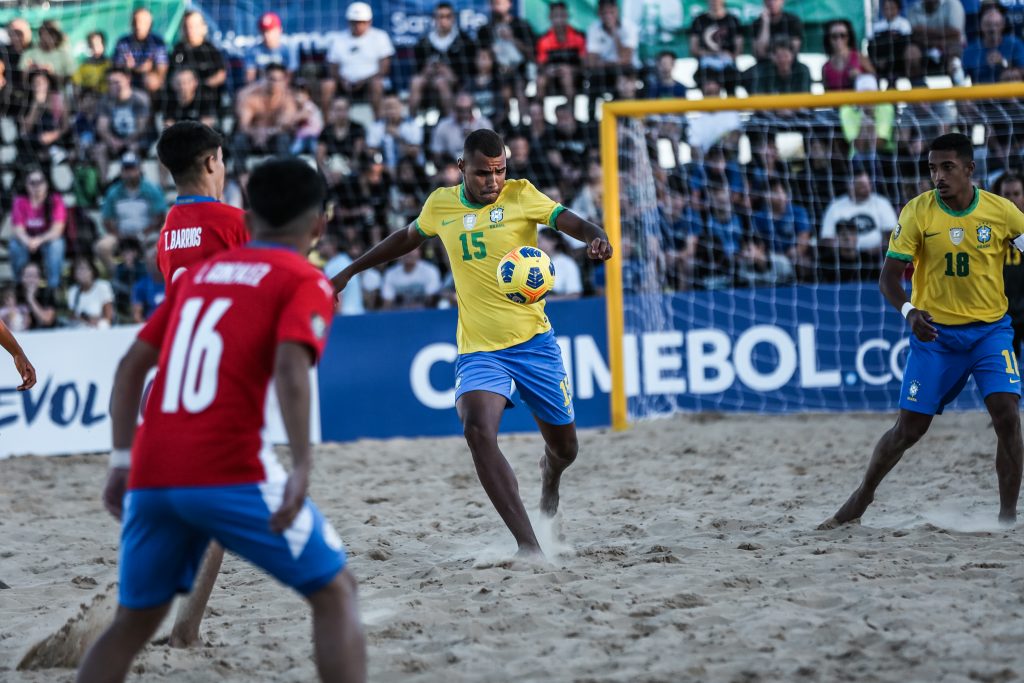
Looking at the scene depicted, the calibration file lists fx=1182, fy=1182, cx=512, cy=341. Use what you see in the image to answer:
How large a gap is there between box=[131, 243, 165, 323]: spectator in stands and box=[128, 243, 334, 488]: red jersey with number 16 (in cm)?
959

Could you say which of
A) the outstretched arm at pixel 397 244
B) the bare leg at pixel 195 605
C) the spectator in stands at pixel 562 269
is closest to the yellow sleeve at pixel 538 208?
the outstretched arm at pixel 397 244

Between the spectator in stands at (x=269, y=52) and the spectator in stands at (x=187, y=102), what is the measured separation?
0.58 metres

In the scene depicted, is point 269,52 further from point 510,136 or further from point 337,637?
point 337,637

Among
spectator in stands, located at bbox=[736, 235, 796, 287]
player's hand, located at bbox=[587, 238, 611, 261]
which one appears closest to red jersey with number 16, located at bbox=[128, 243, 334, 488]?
player's hand, located at bbox=[587, 238, 611, 261]

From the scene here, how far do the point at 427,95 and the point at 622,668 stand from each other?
10.6 metres

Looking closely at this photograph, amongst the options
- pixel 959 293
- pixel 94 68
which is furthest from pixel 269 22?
pixel 959 293

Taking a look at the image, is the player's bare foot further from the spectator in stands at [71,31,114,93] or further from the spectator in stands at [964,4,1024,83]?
the spectator in stands at [71,31,114,93]

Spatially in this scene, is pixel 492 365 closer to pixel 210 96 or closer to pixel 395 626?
pixel 395 626

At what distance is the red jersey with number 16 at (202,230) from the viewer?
446cm

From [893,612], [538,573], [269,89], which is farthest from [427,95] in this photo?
[893,612]

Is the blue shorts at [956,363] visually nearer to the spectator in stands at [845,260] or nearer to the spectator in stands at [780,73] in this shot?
the spectator in stands at [845,260]

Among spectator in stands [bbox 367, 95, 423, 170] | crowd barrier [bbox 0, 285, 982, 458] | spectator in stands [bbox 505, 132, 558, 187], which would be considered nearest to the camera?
crowd barrier [bbox 0, 285, 982, 458]

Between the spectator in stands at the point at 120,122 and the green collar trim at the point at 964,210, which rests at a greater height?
the spectator in stands at the point at 120,122

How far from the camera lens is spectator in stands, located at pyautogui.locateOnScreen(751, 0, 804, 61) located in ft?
42.7
